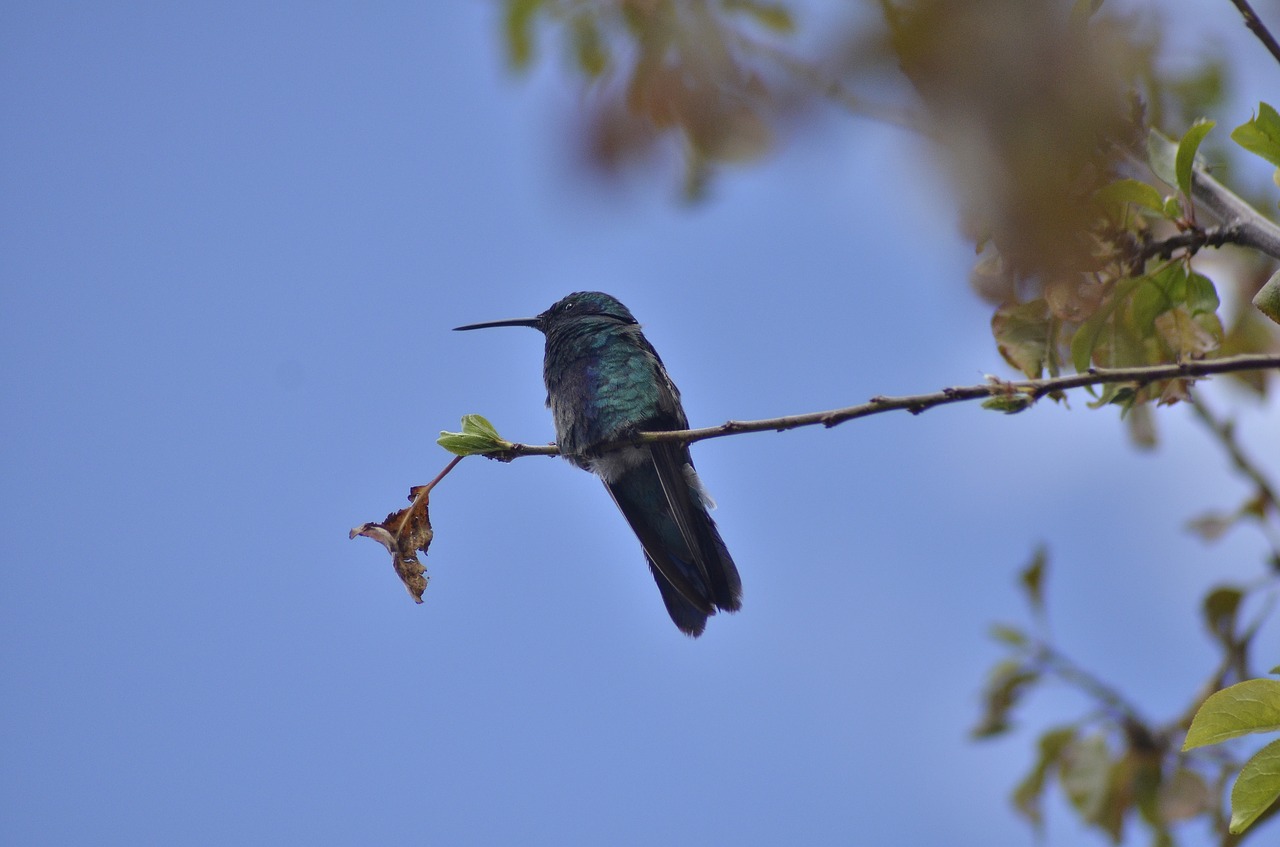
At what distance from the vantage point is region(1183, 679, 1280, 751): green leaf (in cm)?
190

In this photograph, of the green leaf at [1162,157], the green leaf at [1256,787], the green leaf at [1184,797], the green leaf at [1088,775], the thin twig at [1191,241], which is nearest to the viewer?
the green leaf at [1256,787]

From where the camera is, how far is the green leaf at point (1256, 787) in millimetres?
1889

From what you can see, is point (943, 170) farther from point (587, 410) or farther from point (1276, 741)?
point (587, 410)

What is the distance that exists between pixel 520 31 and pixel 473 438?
1.18 metres

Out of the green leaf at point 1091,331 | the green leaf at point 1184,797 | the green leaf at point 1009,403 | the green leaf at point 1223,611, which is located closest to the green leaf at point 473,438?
the green leaf at point 1009,403

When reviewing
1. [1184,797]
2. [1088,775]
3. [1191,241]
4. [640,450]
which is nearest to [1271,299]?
A: [1191,241]

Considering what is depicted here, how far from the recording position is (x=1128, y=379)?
6.01 ft

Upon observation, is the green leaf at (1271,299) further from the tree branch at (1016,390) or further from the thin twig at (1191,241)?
the thin twig at (1191,241)

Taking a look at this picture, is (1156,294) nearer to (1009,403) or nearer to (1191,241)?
(1191,241)

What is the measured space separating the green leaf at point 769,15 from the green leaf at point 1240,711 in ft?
4.66

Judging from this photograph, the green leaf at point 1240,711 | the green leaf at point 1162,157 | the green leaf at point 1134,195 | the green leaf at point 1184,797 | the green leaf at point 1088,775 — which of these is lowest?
the green leaf at point 1240,711

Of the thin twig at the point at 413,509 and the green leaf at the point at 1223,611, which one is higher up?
the thin twig at the point at 413,509

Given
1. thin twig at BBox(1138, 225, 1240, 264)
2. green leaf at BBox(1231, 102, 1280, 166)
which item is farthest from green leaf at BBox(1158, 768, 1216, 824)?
green leaf at BBox(1231, 102, 1280, 166)

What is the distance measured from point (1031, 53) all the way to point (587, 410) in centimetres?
376
